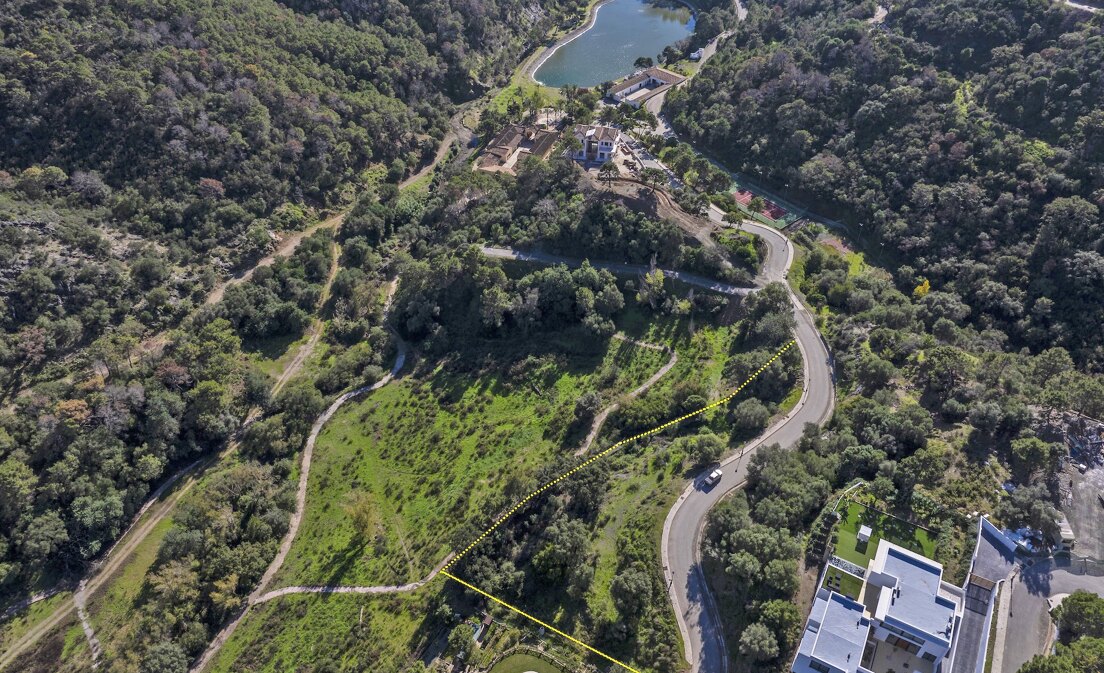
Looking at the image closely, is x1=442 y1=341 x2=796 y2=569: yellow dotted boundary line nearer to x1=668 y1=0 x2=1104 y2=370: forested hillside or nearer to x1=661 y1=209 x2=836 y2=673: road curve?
x1=661 y1=209 x2=836 y2=673: road curve

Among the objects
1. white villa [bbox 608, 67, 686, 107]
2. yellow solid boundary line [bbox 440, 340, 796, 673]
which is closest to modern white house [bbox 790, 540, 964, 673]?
yellow solid boundary line [bbox 440, 340, 796, 673]

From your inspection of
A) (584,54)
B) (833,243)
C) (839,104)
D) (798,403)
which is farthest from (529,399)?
(584,54)

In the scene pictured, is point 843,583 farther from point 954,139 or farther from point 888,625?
point 954,139

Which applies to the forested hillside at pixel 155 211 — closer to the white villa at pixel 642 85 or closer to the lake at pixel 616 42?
the lake at pixel 616 42

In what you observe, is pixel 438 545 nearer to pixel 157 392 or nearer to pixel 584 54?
pixel 157 392

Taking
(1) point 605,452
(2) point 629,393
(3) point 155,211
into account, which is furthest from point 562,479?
(3) point 155,211
